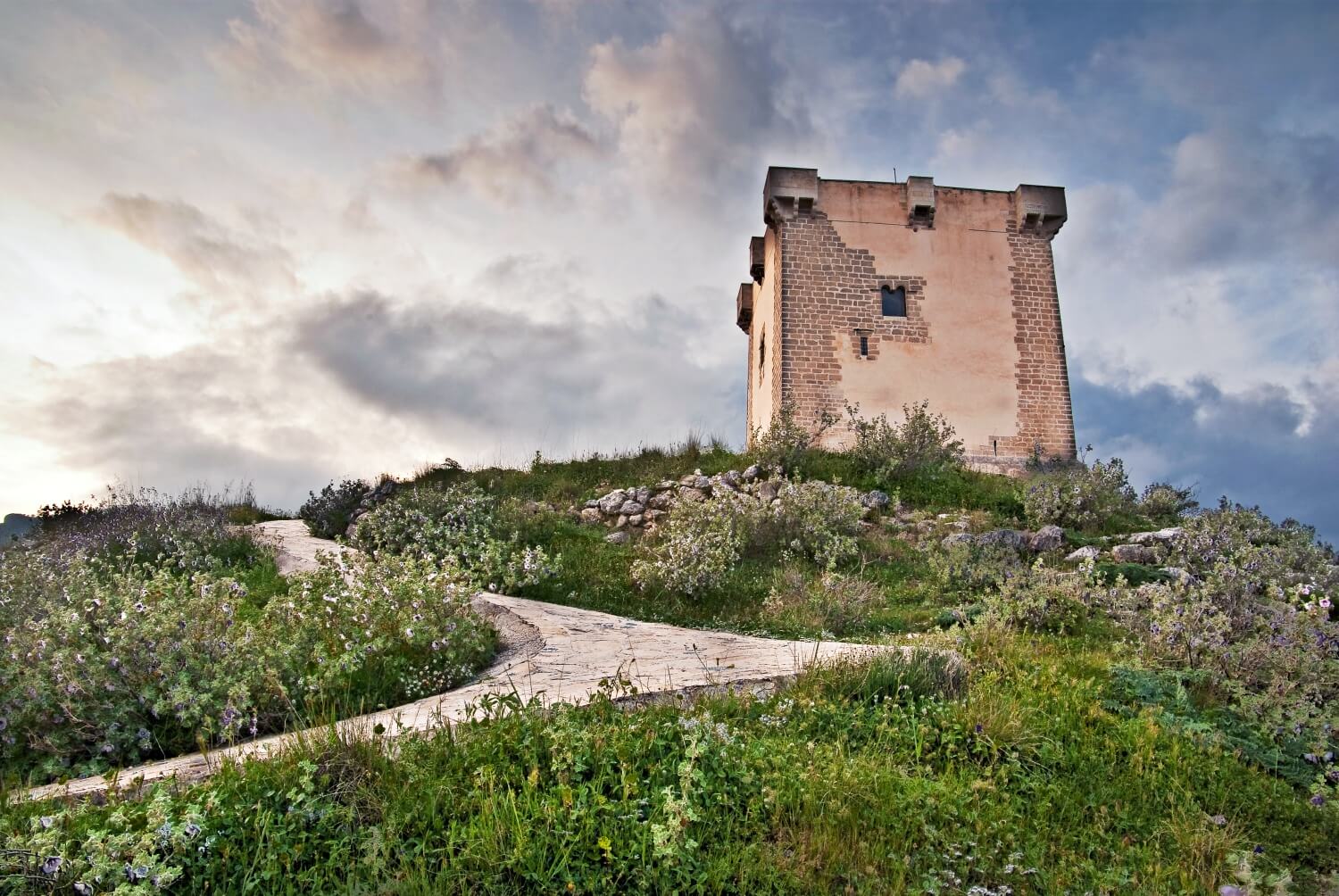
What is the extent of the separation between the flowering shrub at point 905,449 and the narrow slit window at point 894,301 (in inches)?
134

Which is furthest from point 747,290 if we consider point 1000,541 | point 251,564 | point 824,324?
point 251,564

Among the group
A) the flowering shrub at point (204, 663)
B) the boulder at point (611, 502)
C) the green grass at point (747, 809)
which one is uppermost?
the boulder at point (611, 502)

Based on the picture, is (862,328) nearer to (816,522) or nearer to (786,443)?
(786,443)

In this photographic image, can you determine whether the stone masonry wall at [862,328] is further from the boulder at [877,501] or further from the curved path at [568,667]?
the curved path at [568,667]

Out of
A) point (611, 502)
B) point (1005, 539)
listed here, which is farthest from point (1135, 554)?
point (611, 502)

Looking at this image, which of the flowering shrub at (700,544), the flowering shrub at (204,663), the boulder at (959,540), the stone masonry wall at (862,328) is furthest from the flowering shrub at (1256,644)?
the stone masonry wall at (862,328)

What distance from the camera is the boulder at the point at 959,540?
11.7m

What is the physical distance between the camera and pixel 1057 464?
65.6 ft

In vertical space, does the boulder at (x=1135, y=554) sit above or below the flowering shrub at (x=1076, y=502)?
below

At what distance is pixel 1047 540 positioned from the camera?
12.5m

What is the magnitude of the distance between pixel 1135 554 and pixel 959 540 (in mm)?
2323

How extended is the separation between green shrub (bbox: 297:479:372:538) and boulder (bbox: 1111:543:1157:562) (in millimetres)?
11944

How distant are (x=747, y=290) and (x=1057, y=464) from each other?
32.7ft

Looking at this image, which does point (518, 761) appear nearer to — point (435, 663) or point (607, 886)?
point (607, 886)
